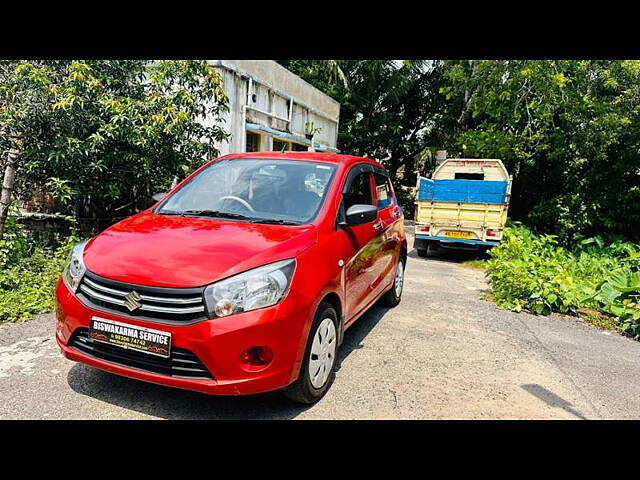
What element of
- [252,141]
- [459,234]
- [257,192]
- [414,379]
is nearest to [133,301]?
[257,192]

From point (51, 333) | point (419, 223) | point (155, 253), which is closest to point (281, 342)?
point (155, 253)

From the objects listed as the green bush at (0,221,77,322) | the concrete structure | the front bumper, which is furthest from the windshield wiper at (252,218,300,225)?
the concrete structure

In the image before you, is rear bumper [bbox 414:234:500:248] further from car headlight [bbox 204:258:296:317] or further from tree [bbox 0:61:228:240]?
car headlight [bbox 204:258:296:317]

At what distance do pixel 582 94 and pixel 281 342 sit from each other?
501 inches

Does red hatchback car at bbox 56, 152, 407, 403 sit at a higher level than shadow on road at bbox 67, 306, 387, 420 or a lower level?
higher

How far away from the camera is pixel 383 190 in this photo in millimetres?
5262

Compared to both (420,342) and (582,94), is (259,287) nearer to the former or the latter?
(420,342)

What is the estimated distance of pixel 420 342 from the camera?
4.64m

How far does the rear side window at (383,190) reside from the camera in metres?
4.97

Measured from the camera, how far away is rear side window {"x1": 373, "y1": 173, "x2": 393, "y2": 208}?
4973 mm

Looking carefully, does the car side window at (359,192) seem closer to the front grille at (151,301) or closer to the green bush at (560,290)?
the front grille at (151,301)

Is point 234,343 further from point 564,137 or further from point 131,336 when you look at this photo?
point 564,137

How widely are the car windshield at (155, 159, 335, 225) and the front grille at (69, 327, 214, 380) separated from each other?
120cm

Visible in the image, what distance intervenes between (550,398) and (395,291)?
8.10 ft
